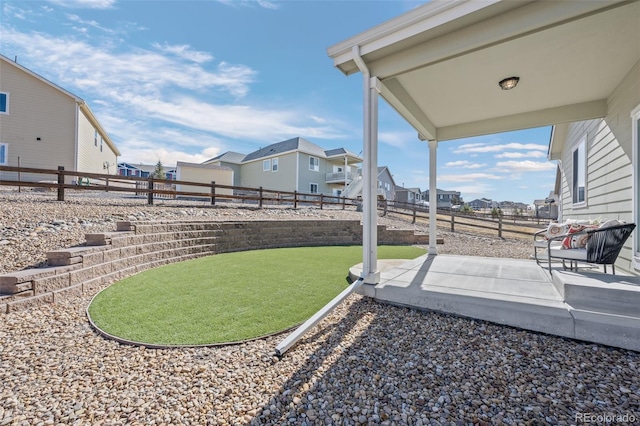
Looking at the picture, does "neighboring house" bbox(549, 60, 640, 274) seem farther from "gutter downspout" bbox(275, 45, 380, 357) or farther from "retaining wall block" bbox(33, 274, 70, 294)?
"retaining wall block" bbox(33, 274, 70, 294)

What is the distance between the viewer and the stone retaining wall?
10.3 feet

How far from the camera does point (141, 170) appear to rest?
3431cm

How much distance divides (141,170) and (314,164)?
2534 centimetres

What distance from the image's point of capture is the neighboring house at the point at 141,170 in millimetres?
30844

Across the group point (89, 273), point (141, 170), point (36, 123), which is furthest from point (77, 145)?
point (141, 170)

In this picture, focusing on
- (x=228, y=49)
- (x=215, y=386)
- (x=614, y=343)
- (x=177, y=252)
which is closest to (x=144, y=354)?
(x=215, y=386)

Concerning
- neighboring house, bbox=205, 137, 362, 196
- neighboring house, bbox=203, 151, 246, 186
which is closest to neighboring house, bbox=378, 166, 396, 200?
neighboring house, bbox=205, 137, 362, 196

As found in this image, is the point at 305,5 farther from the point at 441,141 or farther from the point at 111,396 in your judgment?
the point at 111,396

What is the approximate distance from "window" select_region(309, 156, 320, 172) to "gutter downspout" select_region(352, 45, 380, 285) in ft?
59.5

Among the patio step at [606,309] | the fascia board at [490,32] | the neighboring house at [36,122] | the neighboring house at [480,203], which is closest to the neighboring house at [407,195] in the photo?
the neighboring house at [480,203]

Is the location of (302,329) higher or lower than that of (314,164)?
lower

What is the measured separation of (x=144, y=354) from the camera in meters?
2.31

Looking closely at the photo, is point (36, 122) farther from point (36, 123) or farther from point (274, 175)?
point (274, 175)

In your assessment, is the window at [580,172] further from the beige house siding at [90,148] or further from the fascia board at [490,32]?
the beige house siding at [90,148]
